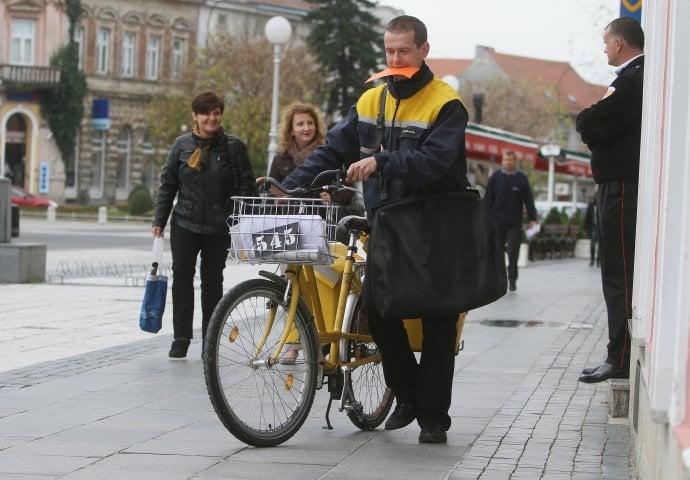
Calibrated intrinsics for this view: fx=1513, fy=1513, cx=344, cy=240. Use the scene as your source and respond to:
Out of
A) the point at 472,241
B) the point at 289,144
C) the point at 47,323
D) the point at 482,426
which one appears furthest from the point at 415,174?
the point at 47,323

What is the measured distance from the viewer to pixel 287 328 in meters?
6.76

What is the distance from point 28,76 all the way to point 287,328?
208ft

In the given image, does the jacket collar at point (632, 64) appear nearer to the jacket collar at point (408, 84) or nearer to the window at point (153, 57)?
the jacket collar at point (408, 84)

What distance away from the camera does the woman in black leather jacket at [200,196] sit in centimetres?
1060

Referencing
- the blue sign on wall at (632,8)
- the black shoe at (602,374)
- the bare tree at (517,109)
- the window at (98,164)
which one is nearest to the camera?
the black shoe at (602,374)

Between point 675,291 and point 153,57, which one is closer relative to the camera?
point 675,291

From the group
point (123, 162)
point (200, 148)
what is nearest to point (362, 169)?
point (200, 148)

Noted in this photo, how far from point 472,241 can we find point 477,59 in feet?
398

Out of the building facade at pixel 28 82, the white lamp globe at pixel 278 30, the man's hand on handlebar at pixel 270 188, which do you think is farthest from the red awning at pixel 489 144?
the building facade at pixel 28 82

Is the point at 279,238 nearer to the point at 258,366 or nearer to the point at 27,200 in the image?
the point at 258,366

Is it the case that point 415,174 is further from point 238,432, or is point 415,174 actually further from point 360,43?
point 360,43

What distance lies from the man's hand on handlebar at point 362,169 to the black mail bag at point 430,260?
304 mm

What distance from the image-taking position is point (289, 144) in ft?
34.3

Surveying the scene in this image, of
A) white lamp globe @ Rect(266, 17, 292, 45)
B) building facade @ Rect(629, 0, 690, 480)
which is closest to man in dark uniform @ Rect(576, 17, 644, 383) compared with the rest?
building facade @ Rect(629, 0, 690, 480)
